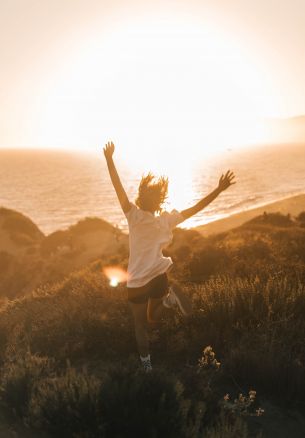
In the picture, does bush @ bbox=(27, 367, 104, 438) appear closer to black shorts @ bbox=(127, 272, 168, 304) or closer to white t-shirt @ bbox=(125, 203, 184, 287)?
black shorts @ bbox=(127, 272, 168, 304)

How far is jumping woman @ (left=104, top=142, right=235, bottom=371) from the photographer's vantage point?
14.5 feet

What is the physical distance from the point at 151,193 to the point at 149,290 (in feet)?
3.19

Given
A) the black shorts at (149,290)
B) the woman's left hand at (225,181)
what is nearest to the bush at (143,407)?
the black shorts at (149,290)

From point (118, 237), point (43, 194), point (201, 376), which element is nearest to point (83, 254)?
point (118, 237)

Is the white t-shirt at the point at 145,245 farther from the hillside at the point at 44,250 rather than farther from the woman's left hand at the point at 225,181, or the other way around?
the hillside at the point at 44,250

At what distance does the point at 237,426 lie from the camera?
3.42m

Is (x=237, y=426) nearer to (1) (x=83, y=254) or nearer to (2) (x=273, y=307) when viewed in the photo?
(2) (x=273, y=307)

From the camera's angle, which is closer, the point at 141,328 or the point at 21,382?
the point at 21,382

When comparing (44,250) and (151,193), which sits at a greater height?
(151,193)

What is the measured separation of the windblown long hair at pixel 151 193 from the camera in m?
4.49

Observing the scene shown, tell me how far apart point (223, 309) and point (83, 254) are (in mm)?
17572

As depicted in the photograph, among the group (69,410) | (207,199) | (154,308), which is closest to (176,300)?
(154,308)

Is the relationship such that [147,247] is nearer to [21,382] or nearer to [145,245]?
[145,245]

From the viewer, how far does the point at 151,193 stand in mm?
4492
